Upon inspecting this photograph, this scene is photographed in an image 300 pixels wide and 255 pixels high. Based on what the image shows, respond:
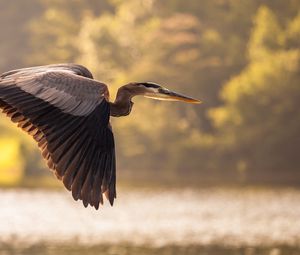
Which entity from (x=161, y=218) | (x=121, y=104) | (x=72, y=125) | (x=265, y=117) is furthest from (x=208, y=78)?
(x=72, y=125)

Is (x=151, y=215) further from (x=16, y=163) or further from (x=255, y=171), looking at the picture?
(x=16, y=163)

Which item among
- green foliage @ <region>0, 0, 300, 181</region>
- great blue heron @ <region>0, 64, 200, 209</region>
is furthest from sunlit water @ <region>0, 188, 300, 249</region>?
great blue heron @ <region>0, 64, 200, 209</region>

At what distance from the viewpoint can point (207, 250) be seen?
24562 mm

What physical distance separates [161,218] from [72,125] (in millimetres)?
25548

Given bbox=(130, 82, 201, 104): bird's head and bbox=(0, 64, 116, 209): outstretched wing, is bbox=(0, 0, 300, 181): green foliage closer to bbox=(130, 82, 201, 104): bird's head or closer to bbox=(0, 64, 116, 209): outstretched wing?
bbox=(130, 82, 201, 104): bird's head

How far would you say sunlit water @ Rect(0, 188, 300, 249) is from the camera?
27.3 metres

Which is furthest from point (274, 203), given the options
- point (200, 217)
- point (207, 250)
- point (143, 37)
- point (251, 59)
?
point (143, 37)

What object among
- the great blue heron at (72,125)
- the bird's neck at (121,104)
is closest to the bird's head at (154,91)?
the bird's neck at (121,104)

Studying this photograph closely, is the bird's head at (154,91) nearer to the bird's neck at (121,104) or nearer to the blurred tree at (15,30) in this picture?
the bird's neck at (121,104)

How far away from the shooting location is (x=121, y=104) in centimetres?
785

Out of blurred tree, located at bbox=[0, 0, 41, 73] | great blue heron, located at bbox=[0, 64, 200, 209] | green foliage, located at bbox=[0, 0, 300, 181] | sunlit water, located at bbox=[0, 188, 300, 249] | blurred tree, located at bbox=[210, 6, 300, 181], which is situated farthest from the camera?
blurred tree, located at bbox=[0, 0, 41, 73]

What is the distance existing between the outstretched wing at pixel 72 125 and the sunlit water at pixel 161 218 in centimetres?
1858

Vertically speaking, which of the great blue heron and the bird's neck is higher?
the bird's neck

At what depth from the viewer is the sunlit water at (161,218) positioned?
89.5ft
